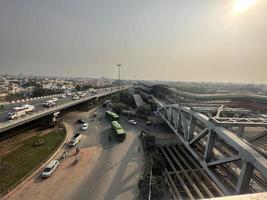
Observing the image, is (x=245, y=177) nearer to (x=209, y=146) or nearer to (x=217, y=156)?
(x=209, y=146)

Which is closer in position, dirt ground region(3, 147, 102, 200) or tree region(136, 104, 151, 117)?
dirt ground region(3, 147, 102, 200)

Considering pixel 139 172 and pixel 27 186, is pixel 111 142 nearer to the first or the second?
pixel 139 172

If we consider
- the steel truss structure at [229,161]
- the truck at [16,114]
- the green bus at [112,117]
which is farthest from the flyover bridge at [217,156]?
the truck at [16,114]

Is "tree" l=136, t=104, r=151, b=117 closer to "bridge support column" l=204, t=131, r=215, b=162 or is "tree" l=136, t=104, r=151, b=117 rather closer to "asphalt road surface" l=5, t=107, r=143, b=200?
"asphalt road surface" l=5, t=107, r=143, b=200

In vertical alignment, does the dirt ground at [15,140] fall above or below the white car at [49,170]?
below

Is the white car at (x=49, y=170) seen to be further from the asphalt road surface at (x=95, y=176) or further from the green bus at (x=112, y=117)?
the green bus at (x=112, y=117)

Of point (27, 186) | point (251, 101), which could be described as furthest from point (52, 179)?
point (251, 101)

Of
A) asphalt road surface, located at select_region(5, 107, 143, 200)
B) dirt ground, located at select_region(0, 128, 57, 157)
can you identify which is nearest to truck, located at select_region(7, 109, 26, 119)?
dirt ground, located at select_region(0, 128, 57, 157)
